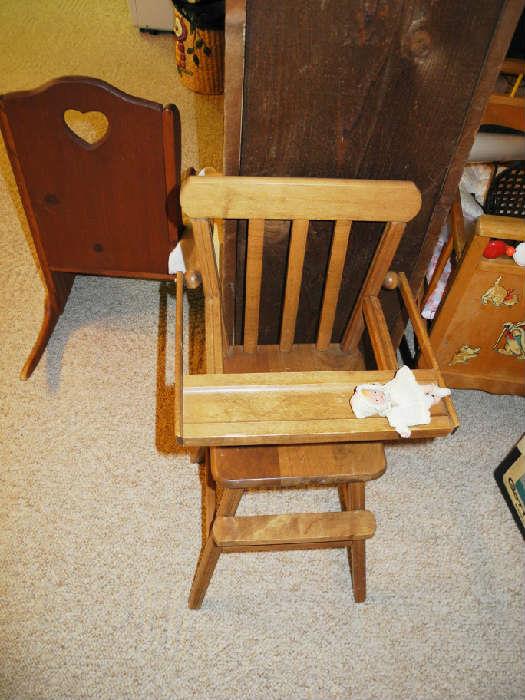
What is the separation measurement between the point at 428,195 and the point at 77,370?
1.29 meters

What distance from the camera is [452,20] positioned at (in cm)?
92

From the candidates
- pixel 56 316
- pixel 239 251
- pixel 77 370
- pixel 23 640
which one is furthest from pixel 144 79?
pixel 23 640

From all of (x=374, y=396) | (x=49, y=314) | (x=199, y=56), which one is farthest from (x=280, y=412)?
(x=199, y=56)

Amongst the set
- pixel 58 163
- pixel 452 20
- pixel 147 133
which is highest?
pixel 452 20

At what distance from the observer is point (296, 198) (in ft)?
3.45

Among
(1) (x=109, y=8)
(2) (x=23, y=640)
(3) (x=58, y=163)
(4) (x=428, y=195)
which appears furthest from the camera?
(1) (x=109, y=8)

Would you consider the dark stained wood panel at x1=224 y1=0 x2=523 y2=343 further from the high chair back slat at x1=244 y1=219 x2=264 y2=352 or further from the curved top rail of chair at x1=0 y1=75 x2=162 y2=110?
the curved top rail of chair at x1=0 y1=75 x2=162 y2=110

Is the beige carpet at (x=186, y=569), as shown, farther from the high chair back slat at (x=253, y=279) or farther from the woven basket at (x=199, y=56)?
the woven basket at (x=199, y=56)

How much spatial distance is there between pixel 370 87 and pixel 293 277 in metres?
0.39

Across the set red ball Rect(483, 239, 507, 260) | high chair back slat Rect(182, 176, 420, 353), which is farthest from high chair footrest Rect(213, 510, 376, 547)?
red ball Rect(483, 239, 507, 260)

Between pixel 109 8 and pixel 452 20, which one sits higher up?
pixel 452 20

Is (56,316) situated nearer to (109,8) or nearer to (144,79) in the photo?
(144,79)

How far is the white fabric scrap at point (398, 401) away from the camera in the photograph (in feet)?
3.08

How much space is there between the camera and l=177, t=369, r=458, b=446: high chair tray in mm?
928
